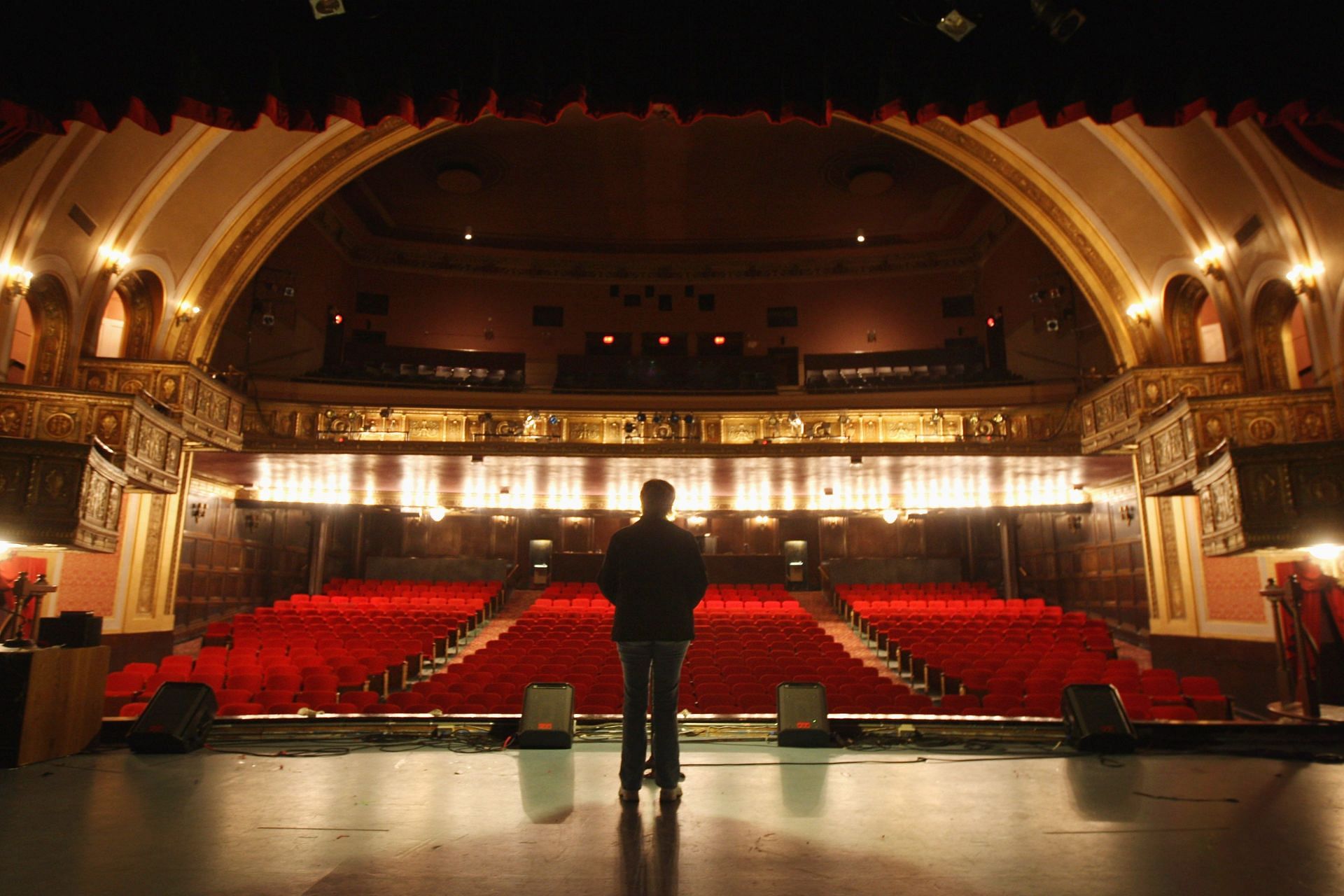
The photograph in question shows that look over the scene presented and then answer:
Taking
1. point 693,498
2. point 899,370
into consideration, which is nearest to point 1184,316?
point 899,370

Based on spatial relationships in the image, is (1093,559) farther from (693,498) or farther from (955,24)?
(955,24)

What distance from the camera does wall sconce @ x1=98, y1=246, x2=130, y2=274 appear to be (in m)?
10.5

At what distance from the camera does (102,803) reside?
9.56 feet

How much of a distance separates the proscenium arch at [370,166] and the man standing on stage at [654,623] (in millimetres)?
10933

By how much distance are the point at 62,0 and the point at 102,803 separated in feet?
10.2

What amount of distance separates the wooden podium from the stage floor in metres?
0.12

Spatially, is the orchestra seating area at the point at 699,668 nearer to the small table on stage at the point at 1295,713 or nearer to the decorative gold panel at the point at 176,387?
the small table on stage at the point at 1295,713

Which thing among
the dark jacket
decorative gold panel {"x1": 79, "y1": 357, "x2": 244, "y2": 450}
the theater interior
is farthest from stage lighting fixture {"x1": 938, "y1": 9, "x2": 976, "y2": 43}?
decorative gold panel {"x1": 79, "y1": 357, "x2": 244, "y2": 450}

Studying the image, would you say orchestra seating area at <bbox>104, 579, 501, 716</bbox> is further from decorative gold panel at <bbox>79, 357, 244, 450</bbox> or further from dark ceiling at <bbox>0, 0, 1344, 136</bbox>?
dark ceiling at <bbox>0, 0, 1344, 136</bbox>

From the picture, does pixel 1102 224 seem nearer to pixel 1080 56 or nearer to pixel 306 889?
pixel 1080 56

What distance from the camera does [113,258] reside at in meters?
10.6

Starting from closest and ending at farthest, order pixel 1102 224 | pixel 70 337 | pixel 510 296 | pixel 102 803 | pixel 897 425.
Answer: pixel 102 803 → pixel 70 337 → pixel 1102 224 → pixel 897 425 → pixel 510 296

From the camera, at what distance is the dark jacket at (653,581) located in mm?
2990

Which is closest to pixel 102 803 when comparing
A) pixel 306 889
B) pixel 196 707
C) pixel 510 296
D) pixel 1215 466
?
pixel 196 707
